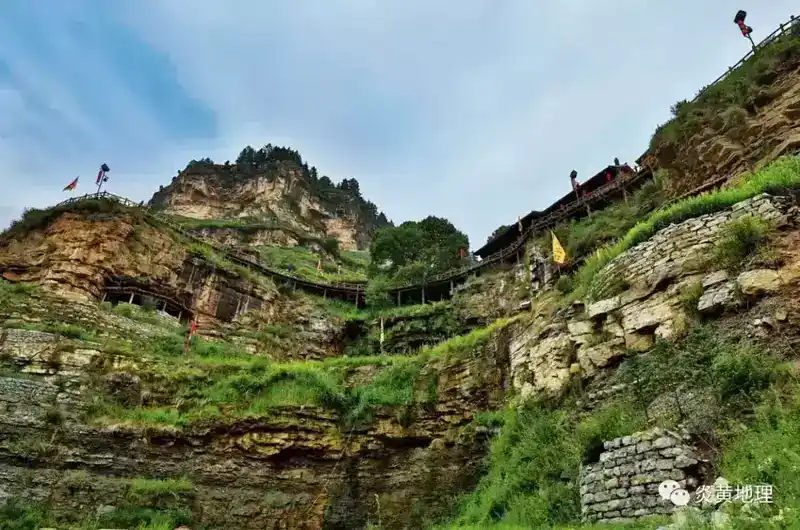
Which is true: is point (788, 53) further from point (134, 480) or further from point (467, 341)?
point (134, 480)

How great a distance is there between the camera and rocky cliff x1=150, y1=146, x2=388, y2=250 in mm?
74438

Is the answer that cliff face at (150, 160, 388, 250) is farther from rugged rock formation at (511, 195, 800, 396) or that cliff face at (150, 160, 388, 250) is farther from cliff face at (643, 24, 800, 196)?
rugged rock formation at (511, 195, 800, 396)

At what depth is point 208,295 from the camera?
3139cm

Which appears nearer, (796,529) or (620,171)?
(796,529)

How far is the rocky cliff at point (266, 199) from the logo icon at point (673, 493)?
62778 millimetres

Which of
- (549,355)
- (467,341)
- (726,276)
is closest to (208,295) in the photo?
(467,341)

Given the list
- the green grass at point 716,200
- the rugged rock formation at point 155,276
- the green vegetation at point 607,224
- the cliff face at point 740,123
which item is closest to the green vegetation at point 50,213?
the rugged rock formation at point 155,276

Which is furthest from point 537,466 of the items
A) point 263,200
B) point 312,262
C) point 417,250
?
point 263,200

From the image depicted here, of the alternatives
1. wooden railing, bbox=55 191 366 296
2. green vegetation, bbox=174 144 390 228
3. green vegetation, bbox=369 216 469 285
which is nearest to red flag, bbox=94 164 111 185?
wooden railing, bbox=55 191 366 296

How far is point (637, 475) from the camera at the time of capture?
7.56 metres

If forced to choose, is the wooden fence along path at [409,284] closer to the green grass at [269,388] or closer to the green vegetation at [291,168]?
the green grass at [269,388]

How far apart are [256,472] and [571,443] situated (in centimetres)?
1122

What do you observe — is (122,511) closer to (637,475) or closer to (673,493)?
(637,475)

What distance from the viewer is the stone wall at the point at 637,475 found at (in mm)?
7129
